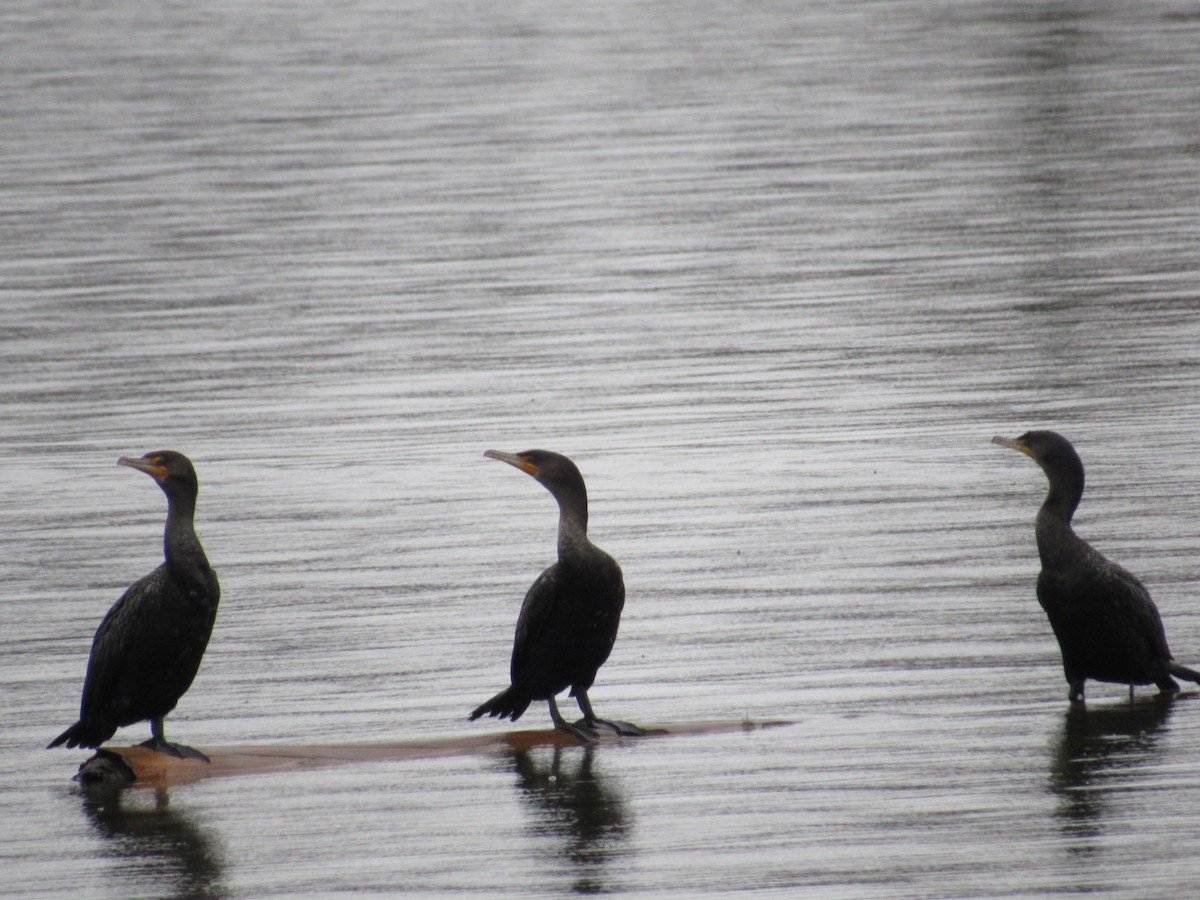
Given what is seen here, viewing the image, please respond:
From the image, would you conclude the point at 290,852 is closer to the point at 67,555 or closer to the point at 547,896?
the point at 547,896

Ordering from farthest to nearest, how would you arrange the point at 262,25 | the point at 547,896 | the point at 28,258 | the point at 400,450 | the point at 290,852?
the point at 262,25 → the point at 28,258 → the point at 400,450 → the point at 290,852 → the point at 547,896

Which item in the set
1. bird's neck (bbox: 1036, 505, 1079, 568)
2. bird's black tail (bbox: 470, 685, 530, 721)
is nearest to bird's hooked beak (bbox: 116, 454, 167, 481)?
bird's black tail (bbox: 470, 685, 530, 721)

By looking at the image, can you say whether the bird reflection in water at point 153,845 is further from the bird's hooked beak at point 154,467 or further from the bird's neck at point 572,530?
the bird's neck at point 572,530

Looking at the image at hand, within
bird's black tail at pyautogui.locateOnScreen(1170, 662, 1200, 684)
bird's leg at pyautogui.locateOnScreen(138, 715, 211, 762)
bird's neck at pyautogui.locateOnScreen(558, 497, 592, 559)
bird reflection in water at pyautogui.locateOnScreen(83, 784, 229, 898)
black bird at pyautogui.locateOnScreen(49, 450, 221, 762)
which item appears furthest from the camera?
bird's black tail at pyautogui.locateOnScreen(1170, 662, 1200, 684)

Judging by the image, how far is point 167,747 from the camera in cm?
632

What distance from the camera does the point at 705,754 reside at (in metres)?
6.16

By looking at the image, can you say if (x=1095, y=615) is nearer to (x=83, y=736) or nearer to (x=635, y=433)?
(x=83, y=736)

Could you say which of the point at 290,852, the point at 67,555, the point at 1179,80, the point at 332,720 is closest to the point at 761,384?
the point at 67,555

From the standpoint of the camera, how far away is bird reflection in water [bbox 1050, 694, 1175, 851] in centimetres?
550

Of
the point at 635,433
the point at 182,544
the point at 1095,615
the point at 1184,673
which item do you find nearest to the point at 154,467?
the point at 182,544

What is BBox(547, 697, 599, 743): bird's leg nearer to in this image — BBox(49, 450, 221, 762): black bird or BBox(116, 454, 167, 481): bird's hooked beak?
BBox(49, 450, 221, 762): black bird

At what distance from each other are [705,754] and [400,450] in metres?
5.16

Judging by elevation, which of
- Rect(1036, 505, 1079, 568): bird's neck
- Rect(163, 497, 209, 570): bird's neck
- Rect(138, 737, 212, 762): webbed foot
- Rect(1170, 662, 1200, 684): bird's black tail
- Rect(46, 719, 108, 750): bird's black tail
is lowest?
Rect(138, 737, 212, 762): webbed foot

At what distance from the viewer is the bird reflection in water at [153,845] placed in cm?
528
